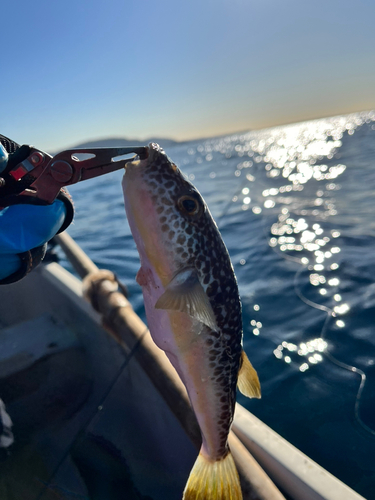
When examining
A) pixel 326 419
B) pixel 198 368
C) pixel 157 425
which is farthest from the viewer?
pixel 326 419

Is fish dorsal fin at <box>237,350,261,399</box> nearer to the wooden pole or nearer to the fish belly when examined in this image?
the fish belly

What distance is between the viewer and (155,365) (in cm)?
379

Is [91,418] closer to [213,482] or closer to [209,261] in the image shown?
[213,482]

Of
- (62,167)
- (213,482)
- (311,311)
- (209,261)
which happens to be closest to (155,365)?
(213,482)

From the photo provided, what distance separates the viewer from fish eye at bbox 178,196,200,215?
245cm

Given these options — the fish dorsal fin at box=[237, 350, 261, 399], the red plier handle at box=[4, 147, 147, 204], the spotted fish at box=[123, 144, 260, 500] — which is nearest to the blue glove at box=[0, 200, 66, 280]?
the red plier handle at box=[4, 147, 147, 204]

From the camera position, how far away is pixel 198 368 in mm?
2457

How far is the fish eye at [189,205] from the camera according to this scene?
245 cm

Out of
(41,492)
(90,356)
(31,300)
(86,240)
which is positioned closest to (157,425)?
(41,492)

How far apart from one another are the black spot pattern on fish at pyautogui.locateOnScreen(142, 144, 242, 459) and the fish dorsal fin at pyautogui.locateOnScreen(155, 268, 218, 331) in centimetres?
11

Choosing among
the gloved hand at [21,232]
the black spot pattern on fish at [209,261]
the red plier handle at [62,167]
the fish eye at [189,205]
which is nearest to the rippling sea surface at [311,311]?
the black spot pattern on fish at [209,261]

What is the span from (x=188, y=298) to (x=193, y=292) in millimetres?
82

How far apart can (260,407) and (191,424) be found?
178 cm

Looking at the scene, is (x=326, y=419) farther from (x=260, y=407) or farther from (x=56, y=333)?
(x=56, y=333)
